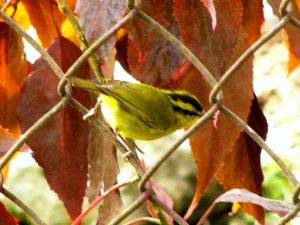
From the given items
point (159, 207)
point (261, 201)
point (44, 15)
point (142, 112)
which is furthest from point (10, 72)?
point (142, 112)

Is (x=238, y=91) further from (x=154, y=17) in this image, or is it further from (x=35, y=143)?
(x=35, y=143)

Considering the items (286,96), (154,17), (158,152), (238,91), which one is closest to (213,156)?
(238,91)

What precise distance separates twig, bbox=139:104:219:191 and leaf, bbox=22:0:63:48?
1.07 feet

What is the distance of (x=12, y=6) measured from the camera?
1158 millimetres

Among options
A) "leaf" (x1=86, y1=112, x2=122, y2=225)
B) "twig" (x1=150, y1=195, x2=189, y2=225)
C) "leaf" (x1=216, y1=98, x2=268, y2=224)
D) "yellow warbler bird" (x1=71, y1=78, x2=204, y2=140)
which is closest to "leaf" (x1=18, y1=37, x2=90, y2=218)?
"leaf" (x1=86, y1=112, x2=122, y2=225)

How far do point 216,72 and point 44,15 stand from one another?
1.04 feet

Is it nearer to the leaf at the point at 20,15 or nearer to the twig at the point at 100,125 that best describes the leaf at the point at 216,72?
the twig at the point at 100,125

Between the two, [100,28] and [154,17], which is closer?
[100,28]

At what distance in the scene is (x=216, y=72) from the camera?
3.26 ft

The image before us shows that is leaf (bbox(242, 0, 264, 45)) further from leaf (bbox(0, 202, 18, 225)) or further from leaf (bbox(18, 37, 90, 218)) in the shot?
leaf (bbox(0, 202, 18, 225))

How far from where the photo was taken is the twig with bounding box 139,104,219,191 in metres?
0.90

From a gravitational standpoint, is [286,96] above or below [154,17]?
below

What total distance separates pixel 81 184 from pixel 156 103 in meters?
0.58

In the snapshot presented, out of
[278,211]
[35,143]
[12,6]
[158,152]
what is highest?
[12,6]
